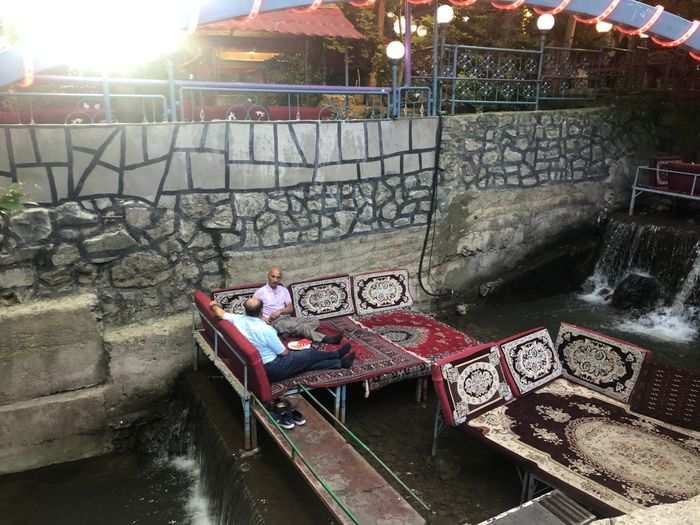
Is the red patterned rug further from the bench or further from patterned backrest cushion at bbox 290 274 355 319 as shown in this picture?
the bench

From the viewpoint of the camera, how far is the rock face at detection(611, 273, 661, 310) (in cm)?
905

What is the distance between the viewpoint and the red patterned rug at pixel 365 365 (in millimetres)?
5332

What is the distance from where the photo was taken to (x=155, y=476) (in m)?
5.73

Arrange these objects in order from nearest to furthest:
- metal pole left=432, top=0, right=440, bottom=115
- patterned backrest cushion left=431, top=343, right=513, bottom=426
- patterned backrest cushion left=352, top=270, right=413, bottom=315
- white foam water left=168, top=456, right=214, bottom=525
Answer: patterned backrest cushion left=431, top=343, right=513, bottom=426
white foam water left=168, top=456, right=214, bottom=525
patterned backrest cushion left=352, top=270, right=413, bottom=315
metal pole left=432, top=0, right=440, bottom=115

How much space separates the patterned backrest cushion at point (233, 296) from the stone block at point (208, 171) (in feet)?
3.80

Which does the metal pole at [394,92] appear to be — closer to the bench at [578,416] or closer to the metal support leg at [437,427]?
the bench at [578,416]

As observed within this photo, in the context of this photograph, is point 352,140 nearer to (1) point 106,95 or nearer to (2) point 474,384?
(1) point 106,95

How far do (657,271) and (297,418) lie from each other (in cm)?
703

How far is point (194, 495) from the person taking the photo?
5371mm

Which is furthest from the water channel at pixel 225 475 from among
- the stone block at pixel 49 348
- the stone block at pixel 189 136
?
the stone block at pixel 189 136

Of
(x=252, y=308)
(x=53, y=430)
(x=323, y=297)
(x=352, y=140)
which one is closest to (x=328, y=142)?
(x=352, y=140)

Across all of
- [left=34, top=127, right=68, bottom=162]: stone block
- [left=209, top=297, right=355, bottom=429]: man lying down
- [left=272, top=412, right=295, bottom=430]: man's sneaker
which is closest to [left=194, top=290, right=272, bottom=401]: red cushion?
[left=209, top=297, right=355, bottom=429]: man lying down

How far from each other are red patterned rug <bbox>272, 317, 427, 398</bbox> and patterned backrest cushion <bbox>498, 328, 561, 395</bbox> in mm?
959

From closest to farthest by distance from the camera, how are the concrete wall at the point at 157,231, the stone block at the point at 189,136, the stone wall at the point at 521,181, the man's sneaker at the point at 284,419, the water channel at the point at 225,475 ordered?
1. the water channel at the point at 225,475
2. the man's sneaker at the point at 284,419
3. the concrete wall at the point at 157,231
4. the stone block at the point at 189,136
5. the stone wall at the point at 521,181
